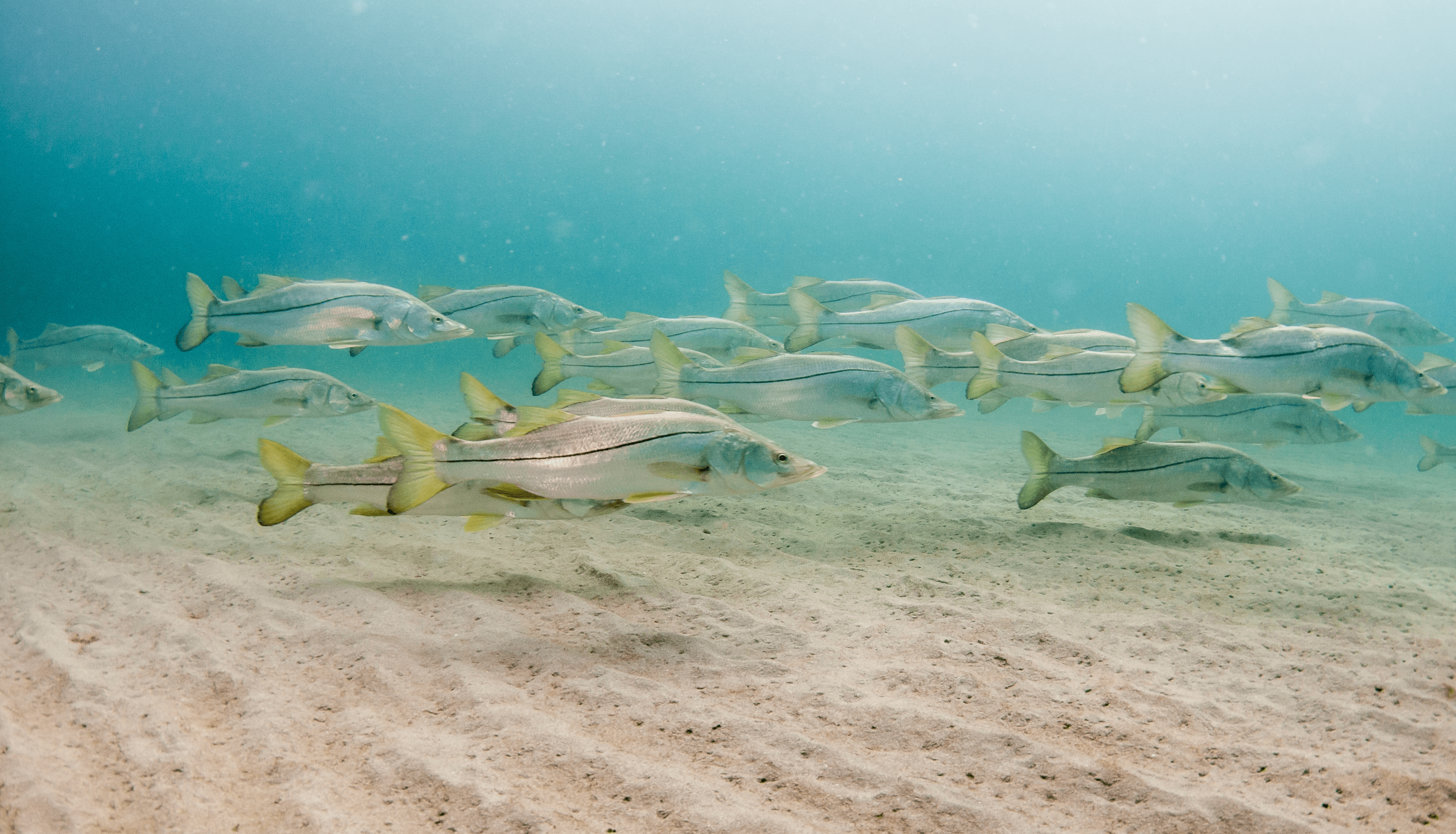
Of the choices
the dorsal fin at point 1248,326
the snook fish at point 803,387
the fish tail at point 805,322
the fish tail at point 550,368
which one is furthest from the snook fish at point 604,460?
the dorsal fin at point 1248,326

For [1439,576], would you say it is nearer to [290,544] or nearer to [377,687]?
[377,687]

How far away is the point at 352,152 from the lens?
92.4 meters

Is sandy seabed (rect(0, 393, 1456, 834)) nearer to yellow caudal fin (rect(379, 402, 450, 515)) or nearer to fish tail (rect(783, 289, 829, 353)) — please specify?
yellow caudal fin (rect(379, 402, 450, 515))

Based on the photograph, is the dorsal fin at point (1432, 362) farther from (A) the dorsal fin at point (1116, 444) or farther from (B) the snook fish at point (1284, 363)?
(A) the dorsal fin at point (1116, 444)

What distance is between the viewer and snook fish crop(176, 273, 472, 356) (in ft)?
16.4

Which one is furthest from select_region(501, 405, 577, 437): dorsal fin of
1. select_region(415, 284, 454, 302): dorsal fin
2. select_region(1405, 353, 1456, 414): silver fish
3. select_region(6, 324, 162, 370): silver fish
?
select_region(6, 324, 162, 370): silver fish

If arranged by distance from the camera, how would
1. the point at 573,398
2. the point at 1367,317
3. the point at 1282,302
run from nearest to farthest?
the point at 573,398 < the point at 1282,302 < the point at 1367,317

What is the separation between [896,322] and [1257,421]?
3446 mm

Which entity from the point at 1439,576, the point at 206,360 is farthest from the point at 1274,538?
the point at 206,360

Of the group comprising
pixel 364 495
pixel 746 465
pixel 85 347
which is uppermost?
pixel 85 347

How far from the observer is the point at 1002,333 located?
5797 millimetres

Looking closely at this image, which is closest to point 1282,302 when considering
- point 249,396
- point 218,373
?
point 249,396

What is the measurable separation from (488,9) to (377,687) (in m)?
81.1

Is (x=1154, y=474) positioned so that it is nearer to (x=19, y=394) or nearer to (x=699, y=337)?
(x=699, y=337)
